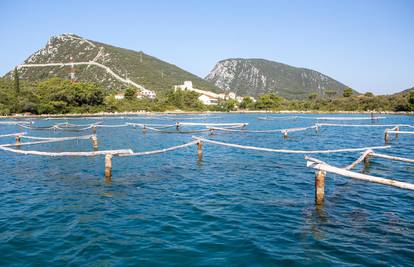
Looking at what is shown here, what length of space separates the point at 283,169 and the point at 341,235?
34.6ft

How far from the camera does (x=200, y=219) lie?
11.3 meters

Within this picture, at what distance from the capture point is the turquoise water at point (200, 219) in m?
8.46

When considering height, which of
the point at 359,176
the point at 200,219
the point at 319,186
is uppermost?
the point at 359,176

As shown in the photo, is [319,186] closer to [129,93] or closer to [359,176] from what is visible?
[359,176]

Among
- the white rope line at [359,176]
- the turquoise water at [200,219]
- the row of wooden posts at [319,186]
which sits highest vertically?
the white rope line at [359,176]

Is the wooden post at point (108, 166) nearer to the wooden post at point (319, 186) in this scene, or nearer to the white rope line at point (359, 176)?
the white rope line at point (359, 176)

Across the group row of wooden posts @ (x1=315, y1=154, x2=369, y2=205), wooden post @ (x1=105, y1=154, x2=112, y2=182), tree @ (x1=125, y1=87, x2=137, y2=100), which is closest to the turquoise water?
row of wooden posts @ (x1=315, y1=154, x2=369, y2=205)

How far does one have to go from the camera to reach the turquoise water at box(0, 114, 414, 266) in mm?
8461

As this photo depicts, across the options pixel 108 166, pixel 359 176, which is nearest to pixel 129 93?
pixel 108 166

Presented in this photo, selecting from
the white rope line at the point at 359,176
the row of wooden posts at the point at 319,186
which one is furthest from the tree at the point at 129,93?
the row of wooden posts at the point at 319,186

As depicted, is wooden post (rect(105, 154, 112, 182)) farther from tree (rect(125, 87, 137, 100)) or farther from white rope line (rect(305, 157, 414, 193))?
tree (rect(125, 87, 137, 100))

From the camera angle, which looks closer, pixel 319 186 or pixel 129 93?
pixel 319 186

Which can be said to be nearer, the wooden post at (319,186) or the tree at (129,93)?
the wooden post at (319,186)

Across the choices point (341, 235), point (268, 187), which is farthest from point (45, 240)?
point (268, 187)
